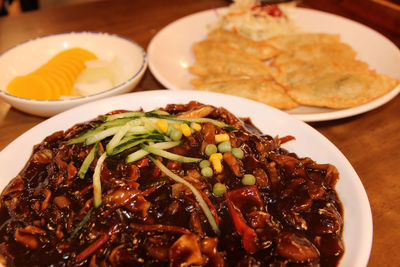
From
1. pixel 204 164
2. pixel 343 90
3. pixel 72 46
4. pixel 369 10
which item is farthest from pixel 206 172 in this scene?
pixel 369 10

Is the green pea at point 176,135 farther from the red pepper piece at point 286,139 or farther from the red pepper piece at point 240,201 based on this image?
the red pepper piece at point 286,139

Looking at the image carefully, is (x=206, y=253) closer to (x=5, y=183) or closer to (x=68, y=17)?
(x=5, y=183)

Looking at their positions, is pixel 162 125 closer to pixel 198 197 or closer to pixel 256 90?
pixel 198 197

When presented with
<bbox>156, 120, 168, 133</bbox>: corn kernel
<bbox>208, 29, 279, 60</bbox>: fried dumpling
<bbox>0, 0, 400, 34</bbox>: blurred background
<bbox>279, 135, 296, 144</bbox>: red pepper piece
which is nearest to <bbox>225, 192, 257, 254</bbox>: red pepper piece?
<bbox>156, 120, 168, 133</bbox>: corn kernel

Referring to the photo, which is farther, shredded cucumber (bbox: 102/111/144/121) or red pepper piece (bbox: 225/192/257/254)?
shredded cucumber (bbox: 102/111/144/121)

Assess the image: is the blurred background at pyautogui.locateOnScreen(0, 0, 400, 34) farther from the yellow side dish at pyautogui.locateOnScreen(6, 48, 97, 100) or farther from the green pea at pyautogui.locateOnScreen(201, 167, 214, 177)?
the green pea at pyautogui.locateOnScreen(201, 167, 214, 177)

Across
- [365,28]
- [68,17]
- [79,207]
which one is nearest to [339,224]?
[79,207]
